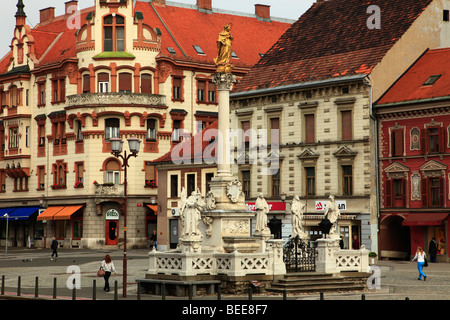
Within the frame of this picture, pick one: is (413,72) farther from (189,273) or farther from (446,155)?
(189,273)

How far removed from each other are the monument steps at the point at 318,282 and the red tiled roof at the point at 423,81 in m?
22.2

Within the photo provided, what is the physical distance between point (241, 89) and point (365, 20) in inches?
381

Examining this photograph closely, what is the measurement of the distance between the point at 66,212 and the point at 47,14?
2425cm

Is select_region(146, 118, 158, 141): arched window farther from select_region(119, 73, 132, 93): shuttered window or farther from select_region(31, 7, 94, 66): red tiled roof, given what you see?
select_region(31, 7, 94, 66): red tiled roof

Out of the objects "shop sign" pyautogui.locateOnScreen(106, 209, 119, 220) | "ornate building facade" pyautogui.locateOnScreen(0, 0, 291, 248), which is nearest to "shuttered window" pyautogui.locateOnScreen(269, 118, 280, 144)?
"ornate building facade" pyautogui.locateOnScreen(0, 0, 291, 248)

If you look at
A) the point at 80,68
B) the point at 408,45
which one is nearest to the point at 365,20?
the point at 408,45

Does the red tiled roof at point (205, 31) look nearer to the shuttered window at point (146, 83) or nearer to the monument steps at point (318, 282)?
the shuttered window at point (146, 83)

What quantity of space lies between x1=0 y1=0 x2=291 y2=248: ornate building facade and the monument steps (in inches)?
1580

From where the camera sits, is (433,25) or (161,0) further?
(161,0)

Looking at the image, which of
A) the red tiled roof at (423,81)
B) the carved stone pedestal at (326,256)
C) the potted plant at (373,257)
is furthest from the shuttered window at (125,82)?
the carved stone pedestal at (326,256)

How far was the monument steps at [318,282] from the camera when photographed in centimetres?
3180

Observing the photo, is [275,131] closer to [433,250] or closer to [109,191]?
[433,250]

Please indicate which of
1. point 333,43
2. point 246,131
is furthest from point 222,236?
point 246,131

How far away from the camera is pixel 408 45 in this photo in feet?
192
